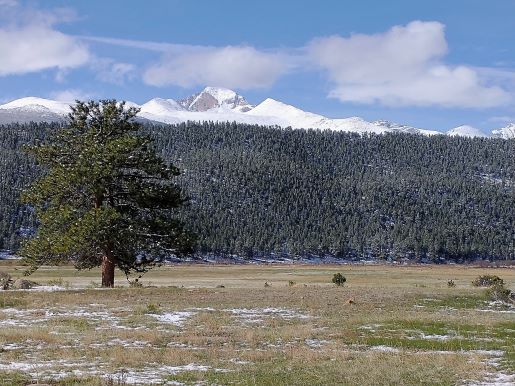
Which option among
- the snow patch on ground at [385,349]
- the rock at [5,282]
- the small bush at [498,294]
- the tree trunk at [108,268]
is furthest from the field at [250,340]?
the tree trunk at [108,268]

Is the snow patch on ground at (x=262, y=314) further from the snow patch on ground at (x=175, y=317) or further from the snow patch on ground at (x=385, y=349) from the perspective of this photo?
the snow patch on ground at (x=385, y=349)

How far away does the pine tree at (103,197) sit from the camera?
132 ft

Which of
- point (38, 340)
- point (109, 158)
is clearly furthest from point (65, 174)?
point (38, 340)

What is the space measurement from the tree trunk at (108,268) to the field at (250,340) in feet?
15.9

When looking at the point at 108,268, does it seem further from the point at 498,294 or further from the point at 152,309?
the point at 498,294

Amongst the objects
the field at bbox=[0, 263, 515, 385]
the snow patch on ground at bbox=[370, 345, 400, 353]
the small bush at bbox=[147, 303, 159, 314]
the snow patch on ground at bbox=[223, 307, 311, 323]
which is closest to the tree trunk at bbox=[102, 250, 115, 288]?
the field at bbox=[0, 263, 515, 385]

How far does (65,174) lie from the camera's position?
40469 millimetres

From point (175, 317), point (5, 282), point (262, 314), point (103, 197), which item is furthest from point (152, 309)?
point (5, 282)

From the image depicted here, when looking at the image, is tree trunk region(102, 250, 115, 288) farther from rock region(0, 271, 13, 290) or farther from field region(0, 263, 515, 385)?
rock region(0, 271, 13, 290)

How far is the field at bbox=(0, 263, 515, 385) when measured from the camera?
55.1 ft

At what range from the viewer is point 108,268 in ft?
142

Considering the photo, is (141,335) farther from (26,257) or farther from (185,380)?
(26,257)

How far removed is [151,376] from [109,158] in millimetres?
25725

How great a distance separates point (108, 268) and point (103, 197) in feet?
16.4
